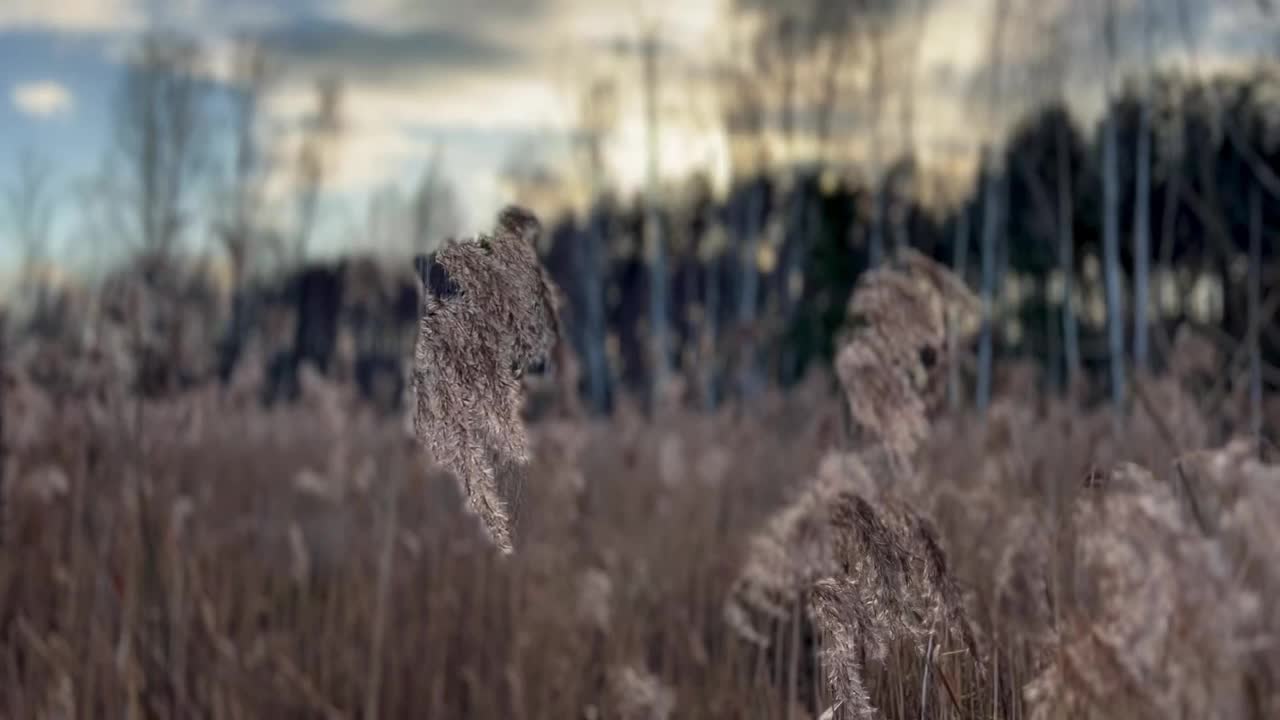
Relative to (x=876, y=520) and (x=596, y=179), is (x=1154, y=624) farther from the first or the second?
(x=596, y=179)

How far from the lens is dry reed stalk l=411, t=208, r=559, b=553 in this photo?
44.0 inches

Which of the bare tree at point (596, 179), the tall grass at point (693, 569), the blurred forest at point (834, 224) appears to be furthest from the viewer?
the bare tree at point (596, 179)

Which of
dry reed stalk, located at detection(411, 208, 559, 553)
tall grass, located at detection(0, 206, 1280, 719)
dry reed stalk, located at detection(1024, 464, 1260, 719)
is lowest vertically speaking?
tall grass, located at detection(0, 206, 1280, 719)

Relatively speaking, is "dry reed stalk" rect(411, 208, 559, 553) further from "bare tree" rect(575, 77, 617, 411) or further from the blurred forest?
"bare tree" rect(575, 77, 617, 411)

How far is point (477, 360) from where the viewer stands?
45.4 inches

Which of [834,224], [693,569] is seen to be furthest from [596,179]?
[693,569]

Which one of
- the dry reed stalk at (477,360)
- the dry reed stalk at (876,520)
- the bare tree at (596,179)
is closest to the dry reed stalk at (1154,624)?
the dry reed stalk at (876,520)

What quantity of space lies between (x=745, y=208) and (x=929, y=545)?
2552 centimetres

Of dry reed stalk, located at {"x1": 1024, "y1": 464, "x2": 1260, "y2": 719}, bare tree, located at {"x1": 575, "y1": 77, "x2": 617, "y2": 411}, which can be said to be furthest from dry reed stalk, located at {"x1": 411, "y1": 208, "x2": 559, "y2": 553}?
bare tree, located at {"x1": 575, "y1": 77, "x2": 617, "y2": 411}

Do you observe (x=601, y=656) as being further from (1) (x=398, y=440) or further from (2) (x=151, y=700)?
(2) (x=151, y=700)

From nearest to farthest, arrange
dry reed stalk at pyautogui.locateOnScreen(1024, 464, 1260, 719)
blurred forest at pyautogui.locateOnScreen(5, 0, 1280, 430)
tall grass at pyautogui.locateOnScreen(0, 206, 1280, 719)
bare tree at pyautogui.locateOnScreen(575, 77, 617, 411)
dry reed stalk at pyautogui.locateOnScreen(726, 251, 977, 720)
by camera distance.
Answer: dry reed stalk at pyautogui.locateOnScreen(1024, 464, 1260, 719)
tall grass at pyautogui.locateOnScreen(0, 206, 1280, 719)
dry reed stalk at pyautogui.locateOnScreen(726, 251, 977, 720)
blurred forest at pyautogui.locateOnScreen(5, 0, 1280, 430)
bare tree at pyautogui.locateOnScreen(575, 77, 617, 411)

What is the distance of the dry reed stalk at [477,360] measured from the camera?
1.12 metres

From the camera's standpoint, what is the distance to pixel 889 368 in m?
1.89

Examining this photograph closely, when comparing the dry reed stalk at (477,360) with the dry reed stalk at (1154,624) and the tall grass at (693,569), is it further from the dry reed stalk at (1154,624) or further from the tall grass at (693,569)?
the dry reed stalk at (1154,624)
